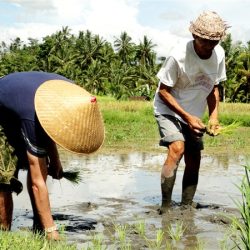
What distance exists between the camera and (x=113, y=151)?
9.99 metres

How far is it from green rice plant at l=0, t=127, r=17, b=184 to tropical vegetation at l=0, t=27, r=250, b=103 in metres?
38.6

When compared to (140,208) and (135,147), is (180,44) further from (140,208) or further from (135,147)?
(135,147)

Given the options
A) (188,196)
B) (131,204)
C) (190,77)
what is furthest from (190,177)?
(190,77)

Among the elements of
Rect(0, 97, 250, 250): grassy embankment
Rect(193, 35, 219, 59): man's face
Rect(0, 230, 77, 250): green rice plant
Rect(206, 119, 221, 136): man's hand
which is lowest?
Rect(0, 97, 250, 250): grassy embankment

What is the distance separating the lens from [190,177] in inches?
200

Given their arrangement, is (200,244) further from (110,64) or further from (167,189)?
(110,64)

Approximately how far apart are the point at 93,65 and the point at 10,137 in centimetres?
4714

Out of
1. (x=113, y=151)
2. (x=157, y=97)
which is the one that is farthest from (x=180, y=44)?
(x=113, y=151)

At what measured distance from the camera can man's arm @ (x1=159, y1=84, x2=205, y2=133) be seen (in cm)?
459

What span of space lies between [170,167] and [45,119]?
1560 mm

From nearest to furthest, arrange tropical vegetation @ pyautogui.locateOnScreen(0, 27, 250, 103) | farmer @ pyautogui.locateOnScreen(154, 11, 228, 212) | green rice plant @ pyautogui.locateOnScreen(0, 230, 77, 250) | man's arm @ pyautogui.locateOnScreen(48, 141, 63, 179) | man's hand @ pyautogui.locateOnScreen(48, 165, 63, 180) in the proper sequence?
green rice plant @ pyautogui.locateOnScreen(0, 230, 77, 250), man's arm @ pyautogui.locateOnScreen(48, 141, 63, 179), man's hand @ pyautogui.locateOnScreen(48, 165, 63, 180), farmer @ pyautogui.locateOnScreen(154, 11, 228, 212), tropical vegetation @ pyautogui.locateOnScreen(0, 27, 250, 103)

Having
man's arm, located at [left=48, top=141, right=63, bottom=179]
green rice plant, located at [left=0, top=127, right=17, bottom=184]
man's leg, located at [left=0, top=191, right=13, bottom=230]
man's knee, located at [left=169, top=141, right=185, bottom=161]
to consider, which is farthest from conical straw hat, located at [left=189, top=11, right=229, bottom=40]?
man's leg, located at [left=0, top=191, right=13, bottom=230]

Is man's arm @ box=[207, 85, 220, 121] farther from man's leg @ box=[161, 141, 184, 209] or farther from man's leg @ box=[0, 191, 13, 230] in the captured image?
man's leg @ box=[0, 191, 13, 230]

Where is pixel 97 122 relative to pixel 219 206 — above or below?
above
